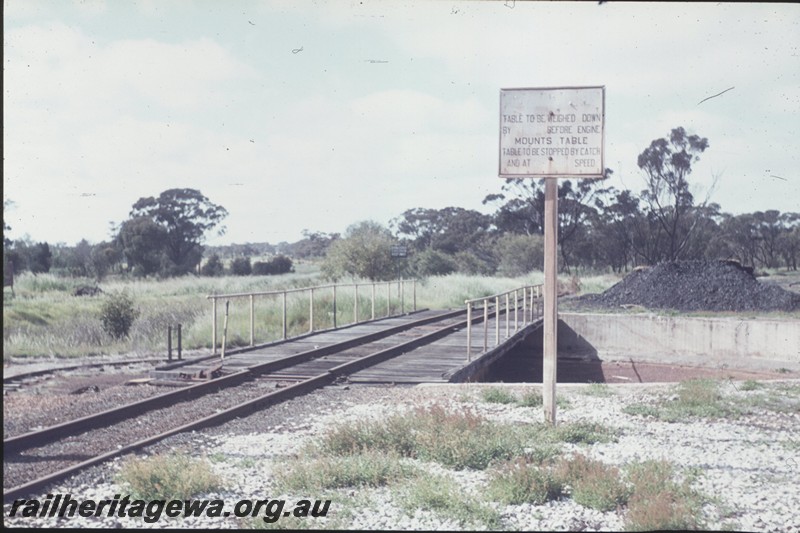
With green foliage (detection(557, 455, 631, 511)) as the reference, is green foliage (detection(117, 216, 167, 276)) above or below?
above

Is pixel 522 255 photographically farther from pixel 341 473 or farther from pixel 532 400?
pixel 341 473

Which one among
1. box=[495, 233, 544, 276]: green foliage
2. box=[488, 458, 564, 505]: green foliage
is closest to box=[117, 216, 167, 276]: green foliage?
box=[495, 233, 544, 276]: green foliage

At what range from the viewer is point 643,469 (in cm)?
719

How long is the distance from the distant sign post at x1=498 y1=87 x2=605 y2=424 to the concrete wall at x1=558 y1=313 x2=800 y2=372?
17.6 metres

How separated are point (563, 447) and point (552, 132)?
11.2 ft

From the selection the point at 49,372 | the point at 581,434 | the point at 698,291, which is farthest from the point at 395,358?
the point at 698,291

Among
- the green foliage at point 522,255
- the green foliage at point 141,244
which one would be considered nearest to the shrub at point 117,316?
the green foliage at point 141,244

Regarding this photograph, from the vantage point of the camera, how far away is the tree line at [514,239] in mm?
49312

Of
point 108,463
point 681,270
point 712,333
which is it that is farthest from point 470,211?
point 108,463

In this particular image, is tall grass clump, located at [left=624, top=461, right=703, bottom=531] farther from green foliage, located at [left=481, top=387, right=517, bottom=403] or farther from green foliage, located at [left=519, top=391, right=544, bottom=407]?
green foliage, located at [left=481, top=387, right=517, bottom=403]

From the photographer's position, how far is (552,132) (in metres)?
9.16

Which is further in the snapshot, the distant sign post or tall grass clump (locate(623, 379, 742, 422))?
tall grass clump (locate(623, 379, 742, 422))

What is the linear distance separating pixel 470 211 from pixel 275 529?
73501 millimetres

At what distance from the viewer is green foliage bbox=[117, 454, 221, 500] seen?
21.6 ft
